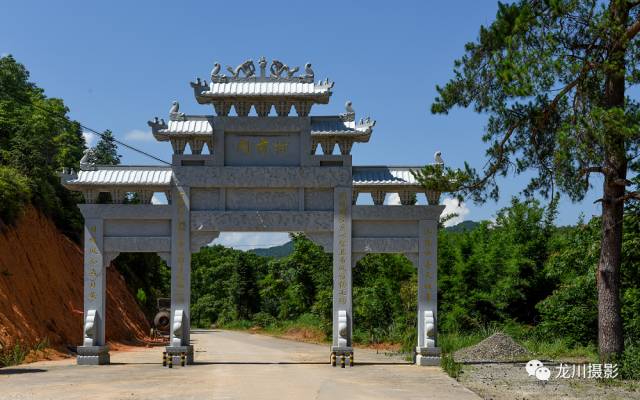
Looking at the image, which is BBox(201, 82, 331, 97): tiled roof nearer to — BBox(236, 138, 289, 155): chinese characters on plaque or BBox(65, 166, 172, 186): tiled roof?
BBox(236, 138, 289, 155): chinese characters on plaque

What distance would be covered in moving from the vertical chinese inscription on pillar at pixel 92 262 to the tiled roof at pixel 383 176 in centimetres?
576

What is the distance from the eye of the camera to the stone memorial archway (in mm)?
16016

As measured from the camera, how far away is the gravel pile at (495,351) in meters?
17.3

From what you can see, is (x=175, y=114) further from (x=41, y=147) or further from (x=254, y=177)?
(x=41, y=147)

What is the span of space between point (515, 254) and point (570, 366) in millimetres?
8677

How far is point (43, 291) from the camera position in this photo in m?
21.0

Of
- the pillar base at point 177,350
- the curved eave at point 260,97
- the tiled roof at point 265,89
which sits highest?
the tiled roof at point 265,89

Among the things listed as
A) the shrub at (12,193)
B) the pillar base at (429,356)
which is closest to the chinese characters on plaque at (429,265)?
the pillar base at (429,356)

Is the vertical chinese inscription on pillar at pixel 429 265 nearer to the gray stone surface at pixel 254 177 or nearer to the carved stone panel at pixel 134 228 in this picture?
the gray stone surface at pixel 254 177

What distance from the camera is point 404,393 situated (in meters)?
11.3

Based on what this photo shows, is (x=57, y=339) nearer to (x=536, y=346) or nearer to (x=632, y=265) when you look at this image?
(x=536, y=346)

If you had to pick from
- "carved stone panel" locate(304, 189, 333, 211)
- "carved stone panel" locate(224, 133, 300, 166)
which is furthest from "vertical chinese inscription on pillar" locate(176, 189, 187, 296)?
"carved stone panel" locate(304, 189, 333, 211)

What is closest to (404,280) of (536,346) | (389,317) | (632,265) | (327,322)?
(389,317)

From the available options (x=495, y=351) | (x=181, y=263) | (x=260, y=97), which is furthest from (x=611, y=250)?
(x=181, y=263)
